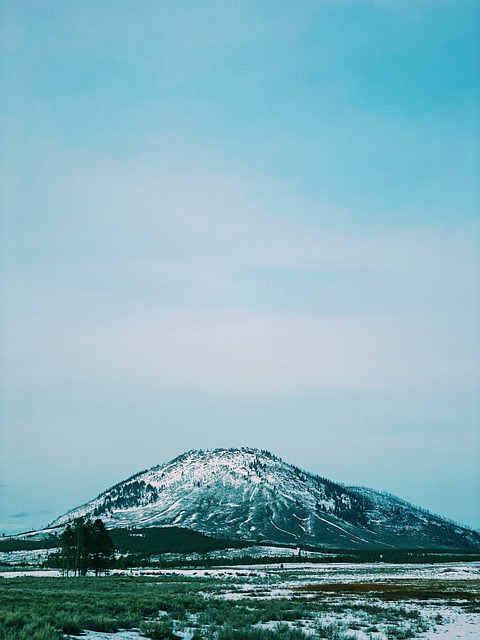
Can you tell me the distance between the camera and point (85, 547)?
3359 inches

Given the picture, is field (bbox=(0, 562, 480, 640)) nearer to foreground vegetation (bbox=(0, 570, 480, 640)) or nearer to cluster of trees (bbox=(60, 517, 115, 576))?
foreground vegetation (bbox=(0, 570, 480, 640))

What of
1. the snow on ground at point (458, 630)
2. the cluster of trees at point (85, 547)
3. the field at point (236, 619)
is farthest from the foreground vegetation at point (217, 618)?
the cluster of trees at point (85, 547)

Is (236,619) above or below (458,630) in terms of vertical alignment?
above

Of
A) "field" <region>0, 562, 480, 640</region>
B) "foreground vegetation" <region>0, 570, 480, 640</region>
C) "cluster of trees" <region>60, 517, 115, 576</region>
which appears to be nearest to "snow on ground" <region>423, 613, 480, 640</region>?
"field" <region>0, 562, 480, 640</region>

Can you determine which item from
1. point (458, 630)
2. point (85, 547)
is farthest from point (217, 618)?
point (85, 547)

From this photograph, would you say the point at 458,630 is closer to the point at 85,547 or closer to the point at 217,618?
the point at 217,618

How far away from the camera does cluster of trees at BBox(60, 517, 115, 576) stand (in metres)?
85.1

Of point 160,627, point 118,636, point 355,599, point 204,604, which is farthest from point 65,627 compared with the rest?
point 355,599

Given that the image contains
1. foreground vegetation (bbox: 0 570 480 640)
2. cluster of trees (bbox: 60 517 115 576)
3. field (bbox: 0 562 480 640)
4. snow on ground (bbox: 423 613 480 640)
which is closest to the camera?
foreground vegetation (bbox: 0 570 480 640)

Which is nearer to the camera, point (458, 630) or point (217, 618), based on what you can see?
point (458, 630)

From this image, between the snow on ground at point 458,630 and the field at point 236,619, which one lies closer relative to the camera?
the field at point 236,619

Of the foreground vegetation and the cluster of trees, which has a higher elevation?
the foreground vegetation

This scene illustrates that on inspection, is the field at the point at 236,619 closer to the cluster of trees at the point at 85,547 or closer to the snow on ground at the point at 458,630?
the snow on ground at the point at 458,630

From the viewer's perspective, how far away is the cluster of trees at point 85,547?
8512 cm
